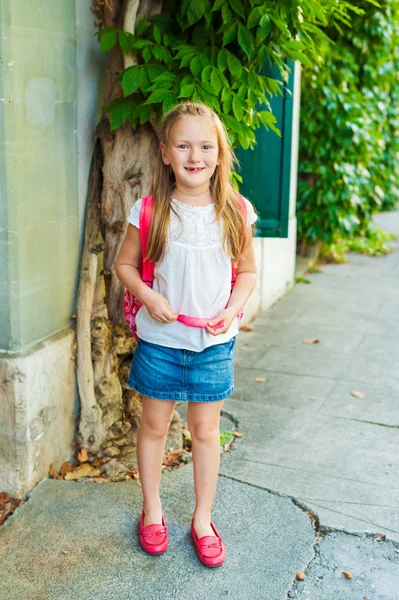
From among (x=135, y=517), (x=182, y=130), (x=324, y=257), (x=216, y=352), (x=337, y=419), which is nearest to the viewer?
(x=182, y=130)

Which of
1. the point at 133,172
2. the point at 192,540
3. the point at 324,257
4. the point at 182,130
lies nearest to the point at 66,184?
the point at 133,172

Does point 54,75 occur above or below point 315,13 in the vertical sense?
below

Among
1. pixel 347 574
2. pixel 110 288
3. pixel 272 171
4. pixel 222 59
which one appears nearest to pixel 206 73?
pixel 222 59

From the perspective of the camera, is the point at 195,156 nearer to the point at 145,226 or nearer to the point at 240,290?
the point at 145,226

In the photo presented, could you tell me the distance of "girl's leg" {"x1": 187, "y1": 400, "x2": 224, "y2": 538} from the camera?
112 inches

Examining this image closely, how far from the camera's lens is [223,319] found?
267 centimetres

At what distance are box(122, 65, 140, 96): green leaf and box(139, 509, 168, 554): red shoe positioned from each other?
1774 mm

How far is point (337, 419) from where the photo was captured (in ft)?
13.6

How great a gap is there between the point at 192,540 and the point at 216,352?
78cm

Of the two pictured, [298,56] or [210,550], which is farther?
[298,56]

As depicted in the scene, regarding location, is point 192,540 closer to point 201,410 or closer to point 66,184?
point 201,410

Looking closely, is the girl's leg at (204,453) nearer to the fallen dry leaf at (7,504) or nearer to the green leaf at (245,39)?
the fallen dry leaf at (7,504)

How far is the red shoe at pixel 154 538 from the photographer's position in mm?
2861

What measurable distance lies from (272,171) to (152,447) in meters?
2.38
